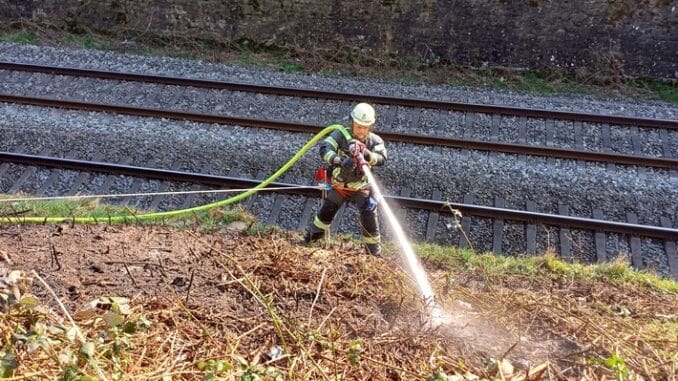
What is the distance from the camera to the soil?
443 centimetres

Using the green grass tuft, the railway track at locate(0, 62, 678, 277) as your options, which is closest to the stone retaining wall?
the railway track at locate(0, 62, 678, 277)

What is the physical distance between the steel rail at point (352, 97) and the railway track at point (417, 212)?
7.95 ft

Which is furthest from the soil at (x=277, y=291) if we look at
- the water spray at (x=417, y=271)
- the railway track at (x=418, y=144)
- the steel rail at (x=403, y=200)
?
the steel rail at (x=403, y=200)

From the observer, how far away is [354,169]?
6.21 metres

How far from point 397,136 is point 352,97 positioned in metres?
1.57

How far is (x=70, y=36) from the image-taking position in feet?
46.0

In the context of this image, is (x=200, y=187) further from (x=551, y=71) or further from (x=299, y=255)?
(x=551, y=71)

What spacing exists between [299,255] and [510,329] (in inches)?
69.4

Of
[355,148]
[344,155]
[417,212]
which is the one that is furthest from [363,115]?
[417,212]

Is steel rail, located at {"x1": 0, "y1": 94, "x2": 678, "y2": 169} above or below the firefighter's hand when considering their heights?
below

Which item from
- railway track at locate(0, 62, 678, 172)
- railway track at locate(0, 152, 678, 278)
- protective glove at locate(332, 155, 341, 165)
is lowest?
railway track at locate(0, 152, 678, 278)

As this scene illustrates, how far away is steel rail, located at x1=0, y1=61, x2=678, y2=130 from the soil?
213 inches

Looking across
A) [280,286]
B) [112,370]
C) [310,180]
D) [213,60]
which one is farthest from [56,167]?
[112,370]

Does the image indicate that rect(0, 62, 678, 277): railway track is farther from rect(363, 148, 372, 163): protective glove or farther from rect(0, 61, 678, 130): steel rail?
rect(363, 148, 372, 163): protective glove
